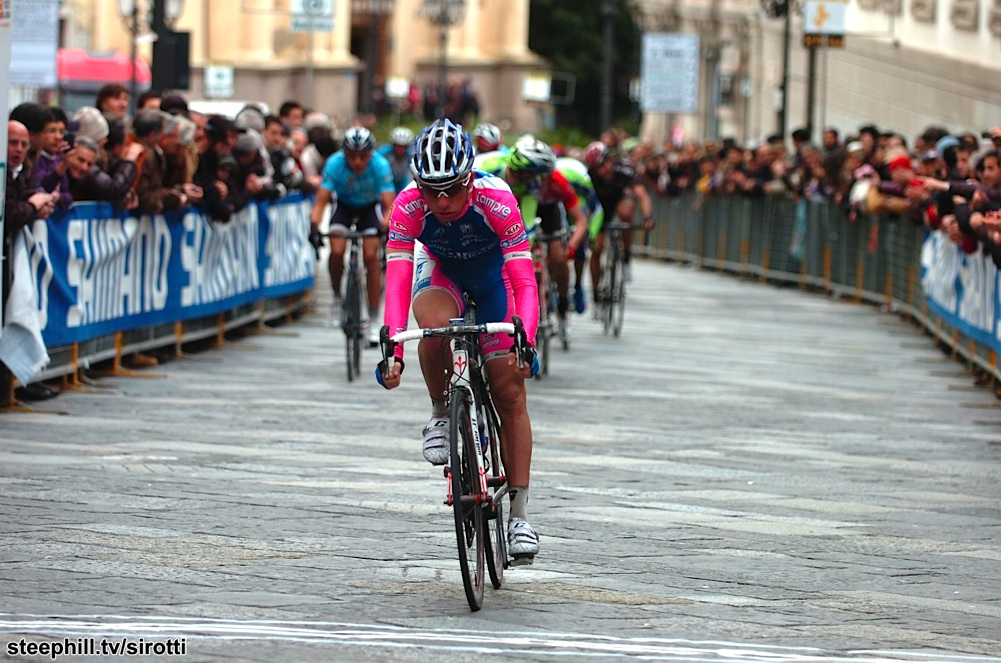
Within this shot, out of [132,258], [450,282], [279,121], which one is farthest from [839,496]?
[279,121]

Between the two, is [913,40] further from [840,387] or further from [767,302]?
[840,387]

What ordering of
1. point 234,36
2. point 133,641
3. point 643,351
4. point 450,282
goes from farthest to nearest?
1. point 234,36
2. point 643,351
3. point 450,282
4. point 133,641

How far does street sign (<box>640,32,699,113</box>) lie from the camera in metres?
41.4

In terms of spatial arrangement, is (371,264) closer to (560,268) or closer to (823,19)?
(560,268)

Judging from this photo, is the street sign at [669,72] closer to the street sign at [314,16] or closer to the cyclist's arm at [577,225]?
the street sign at [314,16]

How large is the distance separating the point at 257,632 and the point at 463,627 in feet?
2.41

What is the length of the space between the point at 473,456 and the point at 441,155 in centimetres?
112

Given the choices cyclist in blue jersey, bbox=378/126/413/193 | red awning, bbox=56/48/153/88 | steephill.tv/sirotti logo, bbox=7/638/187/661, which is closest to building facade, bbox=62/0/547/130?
red awning, bbox=56/48/153/88

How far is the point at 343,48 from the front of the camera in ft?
252

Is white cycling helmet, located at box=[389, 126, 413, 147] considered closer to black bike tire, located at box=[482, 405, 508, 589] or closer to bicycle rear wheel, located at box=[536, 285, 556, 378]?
bicycle rear wheel, located at box=[536, 285, 556, 378]

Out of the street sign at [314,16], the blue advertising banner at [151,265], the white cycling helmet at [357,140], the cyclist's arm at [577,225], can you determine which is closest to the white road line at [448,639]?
the blue advertising banner at [151,265]

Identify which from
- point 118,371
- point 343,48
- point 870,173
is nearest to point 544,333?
point 118,371

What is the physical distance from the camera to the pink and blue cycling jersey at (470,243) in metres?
7.56

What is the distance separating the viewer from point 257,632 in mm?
6637
